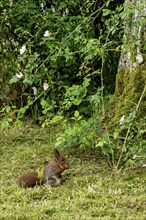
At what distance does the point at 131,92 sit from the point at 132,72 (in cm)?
18

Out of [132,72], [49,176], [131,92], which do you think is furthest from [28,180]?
[132,72]

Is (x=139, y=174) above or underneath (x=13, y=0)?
underneath

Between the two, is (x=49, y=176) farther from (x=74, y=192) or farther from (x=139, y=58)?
(x=139, y=58)

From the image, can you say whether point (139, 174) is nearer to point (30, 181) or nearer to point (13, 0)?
point (30, 181)

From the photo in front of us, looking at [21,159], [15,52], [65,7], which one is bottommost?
[21,159]

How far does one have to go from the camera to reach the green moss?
534 centimetres

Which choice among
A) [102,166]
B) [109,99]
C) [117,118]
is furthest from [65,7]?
[102,166]

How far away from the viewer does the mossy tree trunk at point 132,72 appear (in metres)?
5.26

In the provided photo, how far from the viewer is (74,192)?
441 cm

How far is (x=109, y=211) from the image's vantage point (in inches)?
156

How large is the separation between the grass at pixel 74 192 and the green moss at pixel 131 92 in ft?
1.68

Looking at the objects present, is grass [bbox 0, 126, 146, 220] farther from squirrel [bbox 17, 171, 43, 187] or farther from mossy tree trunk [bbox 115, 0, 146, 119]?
mossy tree trunk [bbox 115, 0, 146, 119]

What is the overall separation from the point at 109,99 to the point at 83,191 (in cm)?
178

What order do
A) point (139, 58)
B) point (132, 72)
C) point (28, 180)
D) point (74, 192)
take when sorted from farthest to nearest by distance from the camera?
point (132, 72), point (139, 58), point (28, 180), point (74, 192)
